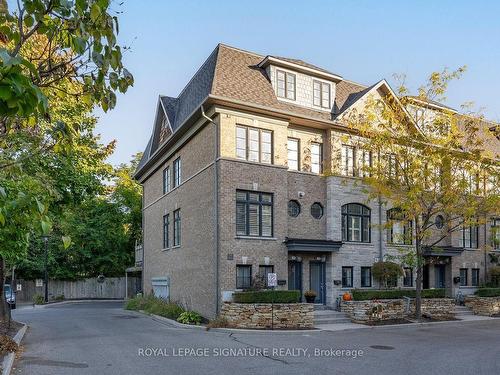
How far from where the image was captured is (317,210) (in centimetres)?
2347

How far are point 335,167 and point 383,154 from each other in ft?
7.81

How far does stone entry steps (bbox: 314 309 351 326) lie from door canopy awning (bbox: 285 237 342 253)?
2.67 metres

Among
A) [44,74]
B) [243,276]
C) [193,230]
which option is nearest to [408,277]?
[243,276]

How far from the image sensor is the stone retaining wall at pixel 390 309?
20641 millimetres

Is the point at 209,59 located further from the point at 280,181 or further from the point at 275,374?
the point at 275,374

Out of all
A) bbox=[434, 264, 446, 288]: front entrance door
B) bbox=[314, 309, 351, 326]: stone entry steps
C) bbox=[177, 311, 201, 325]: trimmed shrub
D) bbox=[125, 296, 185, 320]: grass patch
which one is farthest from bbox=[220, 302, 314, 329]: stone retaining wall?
bbox=[434, 264, 446, 288]: front entrance door

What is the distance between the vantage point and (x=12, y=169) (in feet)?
17.7

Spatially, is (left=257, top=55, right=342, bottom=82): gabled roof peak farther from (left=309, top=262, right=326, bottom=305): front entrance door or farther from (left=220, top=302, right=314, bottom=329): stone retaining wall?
(left=220, top=302, right=314, bottom=329): stone retaining wall

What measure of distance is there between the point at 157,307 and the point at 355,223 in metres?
10.6

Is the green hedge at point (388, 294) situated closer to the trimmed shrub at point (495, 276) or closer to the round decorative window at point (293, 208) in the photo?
the round decorative window at point (293, 208)

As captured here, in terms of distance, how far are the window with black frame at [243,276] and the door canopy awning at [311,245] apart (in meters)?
2.07

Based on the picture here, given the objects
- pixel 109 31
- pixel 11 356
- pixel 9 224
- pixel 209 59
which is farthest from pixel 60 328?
pixel 109 31

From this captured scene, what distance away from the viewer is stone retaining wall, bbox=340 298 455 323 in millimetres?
20641

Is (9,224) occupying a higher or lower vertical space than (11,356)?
higher
